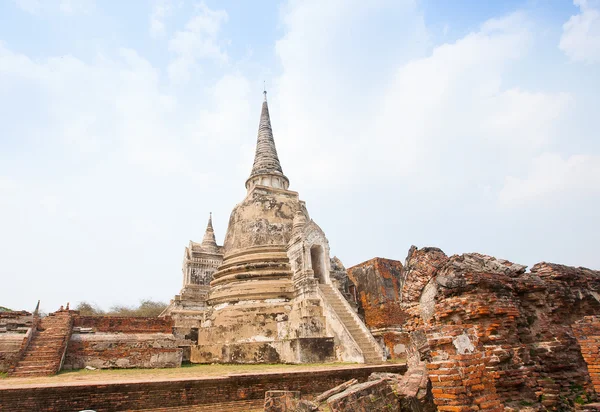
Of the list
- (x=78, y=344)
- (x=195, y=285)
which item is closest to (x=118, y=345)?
(x=78, y=344)

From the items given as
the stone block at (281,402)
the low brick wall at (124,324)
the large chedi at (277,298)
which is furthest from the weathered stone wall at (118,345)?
the stone block at (281,402)

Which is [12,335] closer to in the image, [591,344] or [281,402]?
[281,402]

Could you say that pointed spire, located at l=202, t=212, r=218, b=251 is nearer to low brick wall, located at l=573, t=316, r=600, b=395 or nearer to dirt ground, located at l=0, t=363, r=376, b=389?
dirt ground, located at l=0, t=363, r=376, b=389

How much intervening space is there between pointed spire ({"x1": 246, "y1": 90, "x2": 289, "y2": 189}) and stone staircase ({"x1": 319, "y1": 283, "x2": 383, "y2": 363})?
7415mm

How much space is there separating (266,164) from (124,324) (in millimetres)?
10732

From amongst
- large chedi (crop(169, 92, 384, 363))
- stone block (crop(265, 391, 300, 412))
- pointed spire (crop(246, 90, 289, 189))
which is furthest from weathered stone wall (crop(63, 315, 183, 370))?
pointed spire (crop(246, 90, 289, 189))

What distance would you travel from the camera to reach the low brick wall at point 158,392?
6355mm

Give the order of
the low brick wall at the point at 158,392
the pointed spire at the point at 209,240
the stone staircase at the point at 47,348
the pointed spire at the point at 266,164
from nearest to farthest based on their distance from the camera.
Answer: the low brick wall at the point at 158,392 → the stone staircase at the point at 47,348 → the pointed spire at the point at 266,164 → the pointed spire at the point at 209,240

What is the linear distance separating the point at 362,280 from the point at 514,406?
562 inches

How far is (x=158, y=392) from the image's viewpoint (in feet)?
23.2

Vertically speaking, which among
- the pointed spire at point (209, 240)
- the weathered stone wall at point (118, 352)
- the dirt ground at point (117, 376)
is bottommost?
the dirt ground at point (117, 376)

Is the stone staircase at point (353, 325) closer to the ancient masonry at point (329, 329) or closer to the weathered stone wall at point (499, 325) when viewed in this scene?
the ancient masonry at point (329, 329)

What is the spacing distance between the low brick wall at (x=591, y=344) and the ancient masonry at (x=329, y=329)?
0.04 feet

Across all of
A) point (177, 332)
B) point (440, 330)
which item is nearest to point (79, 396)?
point (440, 330)
